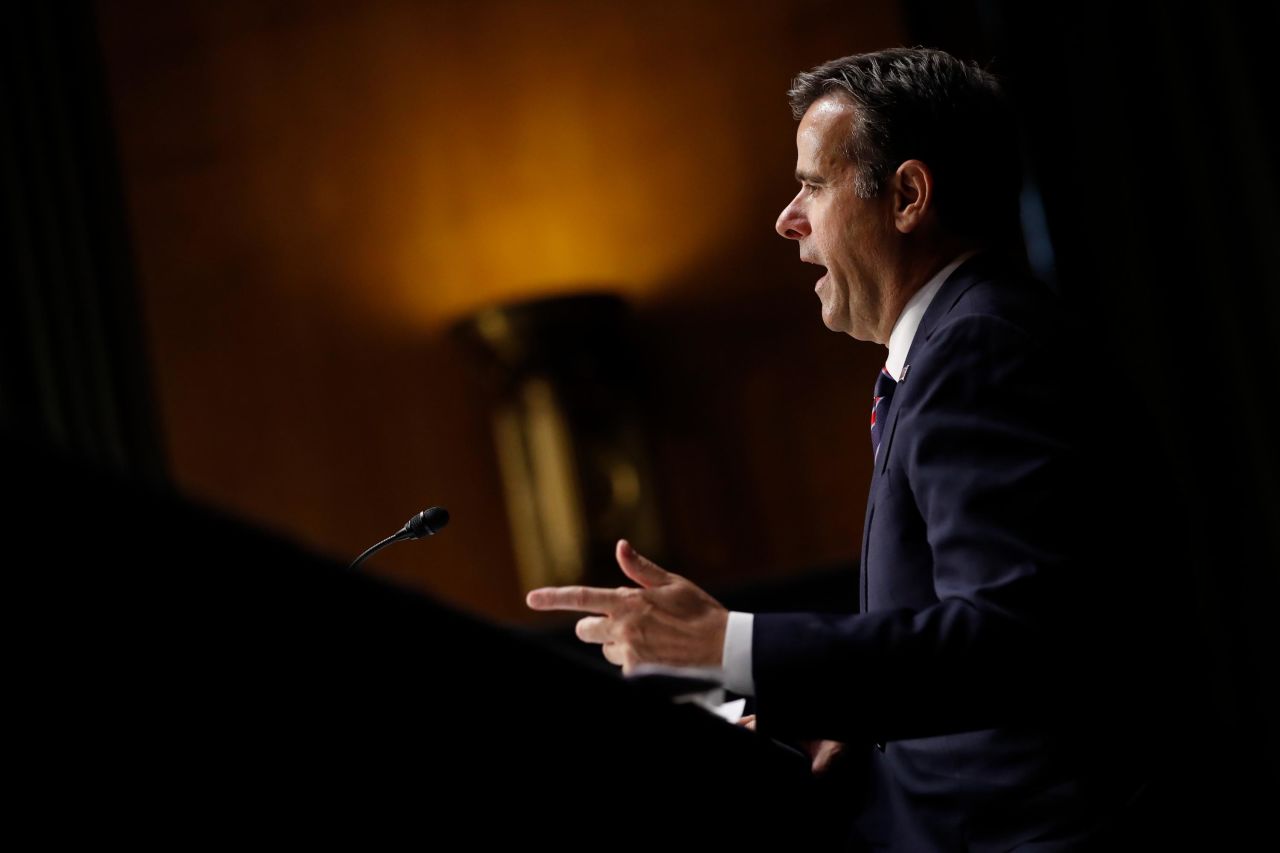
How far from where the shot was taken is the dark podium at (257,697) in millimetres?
716

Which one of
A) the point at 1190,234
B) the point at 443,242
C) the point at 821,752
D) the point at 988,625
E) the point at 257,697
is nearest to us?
the point at 257,697

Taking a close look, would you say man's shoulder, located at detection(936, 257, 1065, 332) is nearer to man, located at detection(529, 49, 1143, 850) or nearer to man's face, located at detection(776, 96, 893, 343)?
man, located at detection(529, 49, 1143, 850)

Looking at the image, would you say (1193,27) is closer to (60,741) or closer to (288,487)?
(288,487)

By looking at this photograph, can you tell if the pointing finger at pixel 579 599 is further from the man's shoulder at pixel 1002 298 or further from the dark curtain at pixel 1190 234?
the dark curtain at pixel 1190 234

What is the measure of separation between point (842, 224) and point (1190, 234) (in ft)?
8.32

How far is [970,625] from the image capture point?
1077mm

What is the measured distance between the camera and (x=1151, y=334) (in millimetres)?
3658

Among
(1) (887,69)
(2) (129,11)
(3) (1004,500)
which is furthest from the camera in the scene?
(2) (129,11)

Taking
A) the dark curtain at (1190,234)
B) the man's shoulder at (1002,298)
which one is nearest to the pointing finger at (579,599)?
the man's shoulder at (1002,298)

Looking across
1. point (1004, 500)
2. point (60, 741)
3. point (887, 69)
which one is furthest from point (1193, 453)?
point (60, 741)

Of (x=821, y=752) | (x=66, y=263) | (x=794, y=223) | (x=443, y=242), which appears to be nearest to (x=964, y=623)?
(x=821, y=752)

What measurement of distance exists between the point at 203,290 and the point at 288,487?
73 centimetres

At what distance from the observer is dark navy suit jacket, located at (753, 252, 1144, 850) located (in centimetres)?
108

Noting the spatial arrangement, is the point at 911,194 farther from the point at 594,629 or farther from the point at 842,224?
the point at 594,629
